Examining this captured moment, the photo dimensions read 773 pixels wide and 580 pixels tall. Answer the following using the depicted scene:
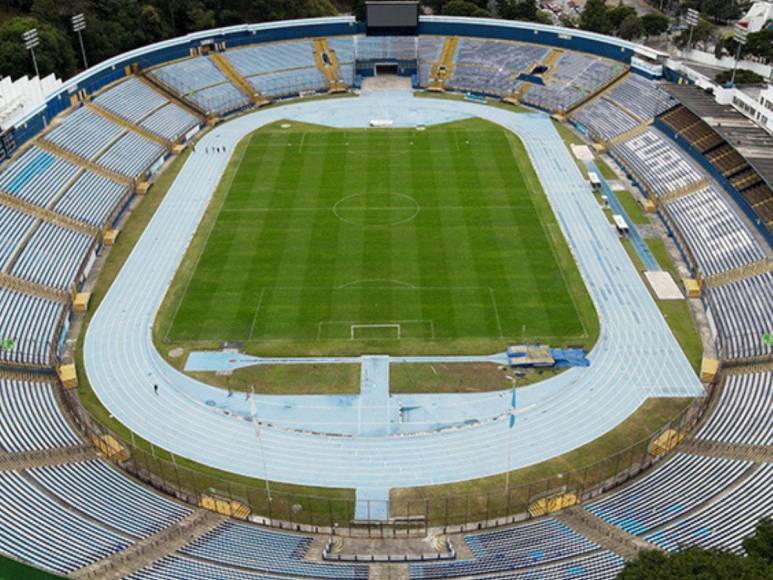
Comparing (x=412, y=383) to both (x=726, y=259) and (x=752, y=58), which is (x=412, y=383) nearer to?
(x=726, y=259)

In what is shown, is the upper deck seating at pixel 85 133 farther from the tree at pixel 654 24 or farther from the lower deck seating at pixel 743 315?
the tree at pixel 654 24

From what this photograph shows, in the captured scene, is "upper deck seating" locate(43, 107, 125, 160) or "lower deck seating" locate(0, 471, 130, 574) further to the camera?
"upper deck seating" locate(43, 107, 125, 160)

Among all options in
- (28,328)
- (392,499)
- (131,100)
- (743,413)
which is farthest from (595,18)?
(392,499)

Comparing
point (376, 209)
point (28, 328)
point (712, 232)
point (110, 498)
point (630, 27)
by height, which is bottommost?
point (376, 209)

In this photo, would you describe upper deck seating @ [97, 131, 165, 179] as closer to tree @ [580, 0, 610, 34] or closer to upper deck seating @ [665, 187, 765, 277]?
upper deck seating @ [665, 187, 765, 277]

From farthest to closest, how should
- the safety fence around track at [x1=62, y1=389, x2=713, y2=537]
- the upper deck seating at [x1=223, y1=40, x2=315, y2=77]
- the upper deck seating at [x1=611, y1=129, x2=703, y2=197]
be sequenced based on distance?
the upper deck seating at [x1=223, y1=40, x2=315, y2=77] → the upper deck seating at [x1=611, y1=129, x2=703, y2=197] → the safety fence around track at [x1=62, y1=389, x2=713, y2=537]

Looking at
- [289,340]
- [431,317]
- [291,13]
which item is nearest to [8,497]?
[289,340]

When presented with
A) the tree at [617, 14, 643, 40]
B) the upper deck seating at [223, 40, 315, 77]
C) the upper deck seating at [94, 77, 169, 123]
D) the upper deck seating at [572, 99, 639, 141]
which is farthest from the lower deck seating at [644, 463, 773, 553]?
the tree at [617, 14, 643, 40]

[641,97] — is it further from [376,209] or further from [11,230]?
[11,230]
